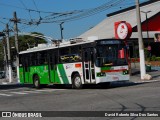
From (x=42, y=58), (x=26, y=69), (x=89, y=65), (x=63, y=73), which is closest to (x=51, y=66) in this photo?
(x=42, y=58)

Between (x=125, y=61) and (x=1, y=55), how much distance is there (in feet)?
289

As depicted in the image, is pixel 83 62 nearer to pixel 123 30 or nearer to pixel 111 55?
pixel 111 55

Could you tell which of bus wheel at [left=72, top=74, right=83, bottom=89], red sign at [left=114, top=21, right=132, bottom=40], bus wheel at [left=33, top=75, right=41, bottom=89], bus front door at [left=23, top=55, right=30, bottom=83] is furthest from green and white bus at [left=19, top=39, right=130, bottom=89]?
red sign at [left=114, top=21, right=132, bottom=40]

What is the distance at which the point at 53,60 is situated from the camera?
29.0 m

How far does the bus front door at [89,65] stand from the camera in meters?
25.0

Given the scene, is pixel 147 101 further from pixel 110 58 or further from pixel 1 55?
pixel 1 55

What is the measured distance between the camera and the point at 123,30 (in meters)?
37.8

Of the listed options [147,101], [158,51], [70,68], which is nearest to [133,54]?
[158,51]

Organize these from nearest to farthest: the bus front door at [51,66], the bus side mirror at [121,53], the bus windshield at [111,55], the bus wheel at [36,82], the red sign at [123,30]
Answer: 1. the bus windshield at [111,55]
2. the bus side mirror at [121,53]
3. the bus front door at [51,66]
4. the bus wheel at [36,82]
5. the red sign at [123,30]

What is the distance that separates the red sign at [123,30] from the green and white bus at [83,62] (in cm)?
922

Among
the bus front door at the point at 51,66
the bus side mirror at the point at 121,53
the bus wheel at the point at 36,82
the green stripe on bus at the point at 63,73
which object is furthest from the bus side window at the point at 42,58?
the bus side mirror at the point at 121,53

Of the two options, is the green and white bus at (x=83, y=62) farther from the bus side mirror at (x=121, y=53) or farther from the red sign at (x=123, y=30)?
the red sign at (x=123, y=30)

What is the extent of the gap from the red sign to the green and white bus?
30.3 ft

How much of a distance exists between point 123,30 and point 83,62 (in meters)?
12.8
